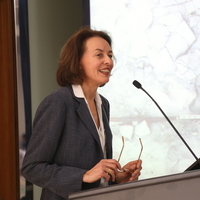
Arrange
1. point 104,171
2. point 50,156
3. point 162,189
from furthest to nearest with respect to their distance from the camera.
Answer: point 50,156 → point 104,171 → point 162,189

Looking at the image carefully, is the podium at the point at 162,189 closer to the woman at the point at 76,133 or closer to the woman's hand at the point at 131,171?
the woman at the point at 76,133

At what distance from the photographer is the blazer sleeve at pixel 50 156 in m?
1.28

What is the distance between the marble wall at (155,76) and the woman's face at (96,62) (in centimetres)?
116

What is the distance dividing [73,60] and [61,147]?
0.37 m

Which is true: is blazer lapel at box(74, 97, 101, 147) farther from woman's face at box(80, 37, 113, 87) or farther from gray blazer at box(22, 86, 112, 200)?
woman's face at box(80, 37, 113, 87)

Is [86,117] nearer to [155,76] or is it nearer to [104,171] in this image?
[104,171]

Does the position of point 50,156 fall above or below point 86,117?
below

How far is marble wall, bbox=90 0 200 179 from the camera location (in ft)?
8.44

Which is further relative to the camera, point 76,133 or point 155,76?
point 155,76

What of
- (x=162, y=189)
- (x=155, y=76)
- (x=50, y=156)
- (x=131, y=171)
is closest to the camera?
(x=162, y=189)

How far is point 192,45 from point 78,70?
1302 millimetres

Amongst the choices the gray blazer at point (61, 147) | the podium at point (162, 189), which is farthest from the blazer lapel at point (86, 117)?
the podium at point (162, 189)

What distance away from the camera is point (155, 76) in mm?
2764

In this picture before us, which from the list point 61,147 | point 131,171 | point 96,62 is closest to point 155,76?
point 96,62
